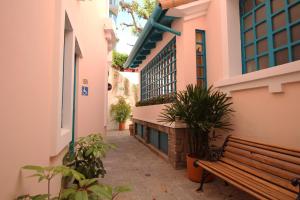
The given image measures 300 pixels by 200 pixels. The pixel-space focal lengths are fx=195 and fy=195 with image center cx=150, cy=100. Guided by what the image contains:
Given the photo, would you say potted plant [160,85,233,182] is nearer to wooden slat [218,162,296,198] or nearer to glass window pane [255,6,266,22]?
wooden slat [218,162,296,198]

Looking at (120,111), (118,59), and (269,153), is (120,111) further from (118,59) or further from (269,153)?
(269,153)

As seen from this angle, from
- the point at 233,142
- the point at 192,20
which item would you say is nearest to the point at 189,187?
the point at 233,142

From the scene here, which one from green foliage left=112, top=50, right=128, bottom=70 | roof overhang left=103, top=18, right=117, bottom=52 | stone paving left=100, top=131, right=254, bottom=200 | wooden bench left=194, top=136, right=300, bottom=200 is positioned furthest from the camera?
green foliage left=112, top=50, right=128, bottom=70

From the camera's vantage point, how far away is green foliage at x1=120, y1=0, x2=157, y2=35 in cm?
1465

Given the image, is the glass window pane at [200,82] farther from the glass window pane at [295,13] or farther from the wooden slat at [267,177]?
the glass window pane at [295,13]

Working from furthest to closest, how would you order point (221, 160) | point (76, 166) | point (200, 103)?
point (200, 103)
point (221, 160)
point (76, 166)

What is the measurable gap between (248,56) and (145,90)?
238 inches

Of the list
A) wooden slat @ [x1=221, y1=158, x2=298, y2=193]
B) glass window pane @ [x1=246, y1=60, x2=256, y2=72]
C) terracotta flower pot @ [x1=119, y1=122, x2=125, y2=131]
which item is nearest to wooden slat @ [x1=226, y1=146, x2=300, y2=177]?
wooden slat @ [x1=221, y1=158, x2=298, y2=193]

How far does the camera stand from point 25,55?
4.78 feet

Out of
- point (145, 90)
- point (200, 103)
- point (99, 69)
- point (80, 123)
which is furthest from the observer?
point (145, 90)

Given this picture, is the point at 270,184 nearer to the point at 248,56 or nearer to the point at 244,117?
the point at 244,117

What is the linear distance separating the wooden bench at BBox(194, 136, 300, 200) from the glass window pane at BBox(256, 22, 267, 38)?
1991 mm

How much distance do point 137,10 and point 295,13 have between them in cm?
1372

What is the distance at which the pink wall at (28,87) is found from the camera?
1.20 metres
